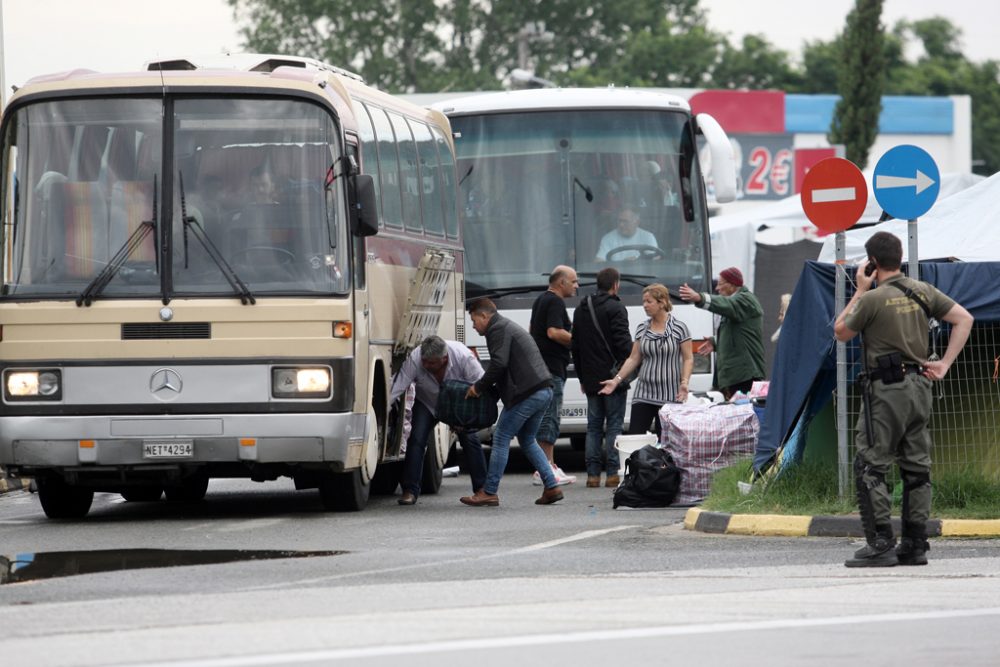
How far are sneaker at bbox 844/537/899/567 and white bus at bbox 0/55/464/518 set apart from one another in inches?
168

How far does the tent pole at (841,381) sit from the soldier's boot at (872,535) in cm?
193

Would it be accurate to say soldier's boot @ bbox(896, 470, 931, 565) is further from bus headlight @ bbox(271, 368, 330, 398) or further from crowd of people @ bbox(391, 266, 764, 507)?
crowd of people @ bbox(391, 266, 764, 507)

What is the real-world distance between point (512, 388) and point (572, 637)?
7306 mm

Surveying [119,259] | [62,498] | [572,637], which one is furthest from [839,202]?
[62,498]

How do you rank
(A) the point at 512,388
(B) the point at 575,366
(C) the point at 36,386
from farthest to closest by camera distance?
(B) the point at 575,366, (A) the point at 512,388, (C) the point at 36,386

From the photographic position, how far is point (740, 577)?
34.1 ft

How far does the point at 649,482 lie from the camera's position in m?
15.1

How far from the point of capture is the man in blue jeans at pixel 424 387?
15531mm

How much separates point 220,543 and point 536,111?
8.16m

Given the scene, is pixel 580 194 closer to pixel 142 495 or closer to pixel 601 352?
pixel 601 352

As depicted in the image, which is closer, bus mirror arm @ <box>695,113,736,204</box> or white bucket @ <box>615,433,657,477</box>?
white bucket @ <box>615,433,657,477</box>

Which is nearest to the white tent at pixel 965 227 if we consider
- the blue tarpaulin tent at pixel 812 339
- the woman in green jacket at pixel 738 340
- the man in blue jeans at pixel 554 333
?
the blue tarpaulin tent at pixel 812 339

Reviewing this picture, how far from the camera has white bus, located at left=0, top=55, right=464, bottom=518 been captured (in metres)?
13.8

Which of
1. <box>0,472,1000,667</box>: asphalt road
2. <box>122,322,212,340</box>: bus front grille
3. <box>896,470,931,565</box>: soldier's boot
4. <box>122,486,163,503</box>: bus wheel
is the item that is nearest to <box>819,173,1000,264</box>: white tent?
<box>0,472,1000,667</box>: asphalt road
